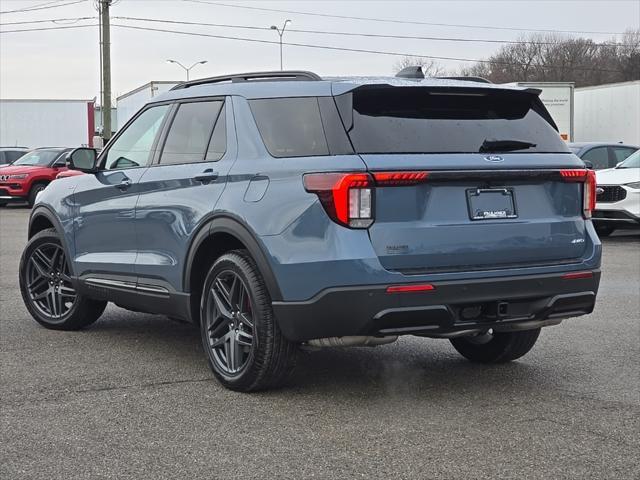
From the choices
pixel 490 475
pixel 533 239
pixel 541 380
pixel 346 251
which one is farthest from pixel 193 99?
pixel 490 475

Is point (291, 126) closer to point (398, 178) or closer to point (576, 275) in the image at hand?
point (398, 178)

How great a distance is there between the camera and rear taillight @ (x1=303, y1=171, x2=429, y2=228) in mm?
4855

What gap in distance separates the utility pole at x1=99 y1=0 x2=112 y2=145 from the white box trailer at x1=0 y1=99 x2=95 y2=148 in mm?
18199

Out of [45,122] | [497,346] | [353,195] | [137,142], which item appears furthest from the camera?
[45,122]

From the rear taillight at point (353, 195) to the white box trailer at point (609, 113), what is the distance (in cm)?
3025

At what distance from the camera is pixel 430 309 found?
4.93 metres

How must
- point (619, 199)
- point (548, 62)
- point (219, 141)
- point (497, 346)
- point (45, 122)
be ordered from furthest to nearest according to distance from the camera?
point (548, 62) → point (45, 122) → point (619, 199) → point (497, 346) → point (219, 141)

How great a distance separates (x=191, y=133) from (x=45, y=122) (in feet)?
161

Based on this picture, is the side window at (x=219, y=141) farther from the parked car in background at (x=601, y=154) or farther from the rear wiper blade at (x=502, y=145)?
the parked car in background at (x=601, y=154)

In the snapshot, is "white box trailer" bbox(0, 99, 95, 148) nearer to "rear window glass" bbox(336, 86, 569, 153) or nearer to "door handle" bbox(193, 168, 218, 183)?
"door handle" bbox(193, 168, 218, 183)

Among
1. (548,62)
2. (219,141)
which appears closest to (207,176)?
(219,141)

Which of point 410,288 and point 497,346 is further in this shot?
point 497,346

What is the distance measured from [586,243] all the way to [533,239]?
17.8 inches

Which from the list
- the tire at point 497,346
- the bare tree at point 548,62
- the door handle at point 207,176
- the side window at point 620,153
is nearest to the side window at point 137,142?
the door handle at point 207,176
